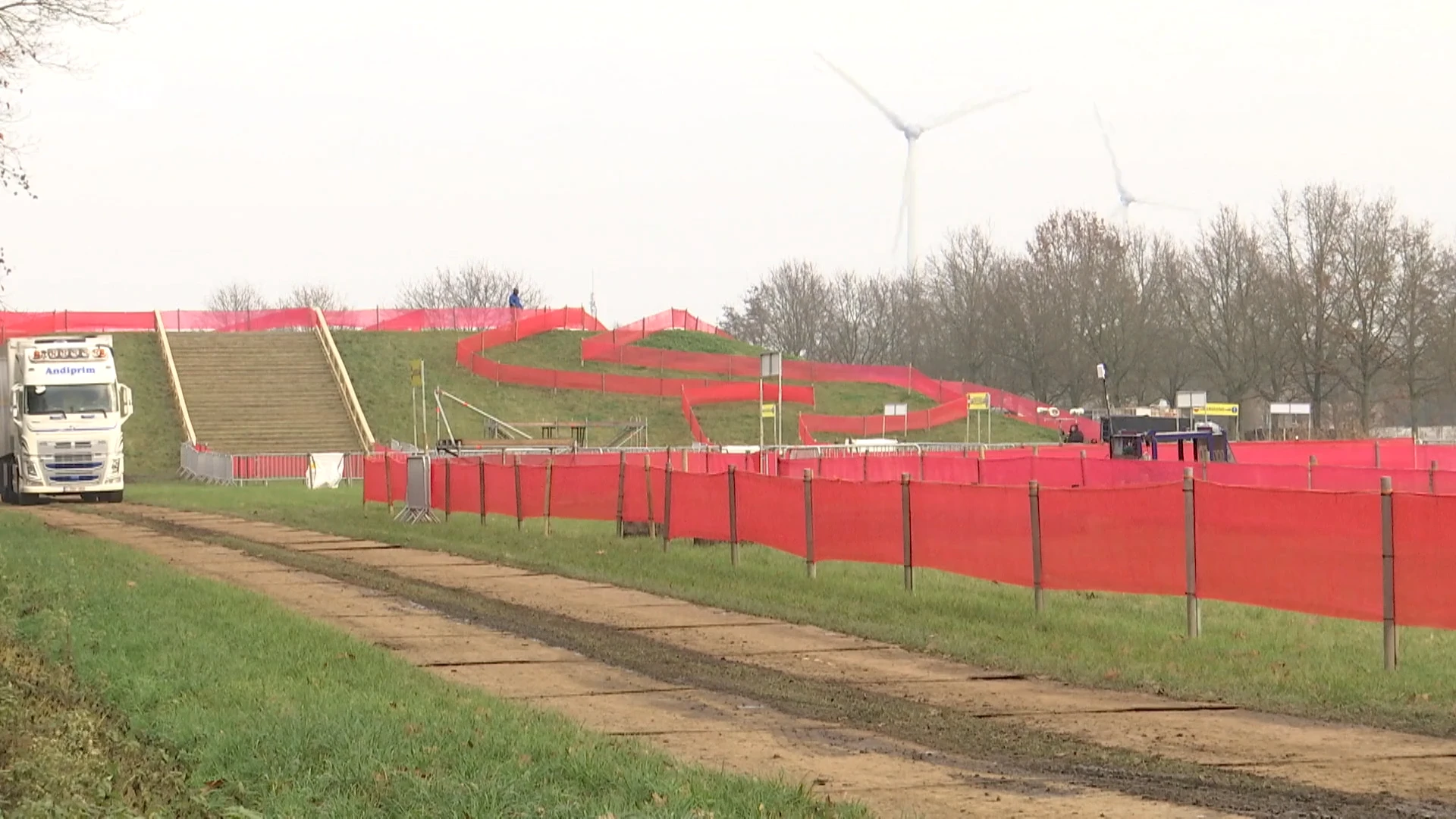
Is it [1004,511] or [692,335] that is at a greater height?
[692,335]

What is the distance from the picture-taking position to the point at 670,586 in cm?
2086

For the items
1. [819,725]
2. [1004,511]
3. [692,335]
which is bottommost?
[819,725]

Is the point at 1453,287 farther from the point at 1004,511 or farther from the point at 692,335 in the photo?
the point at 1004,511

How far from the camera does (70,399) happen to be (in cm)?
4503

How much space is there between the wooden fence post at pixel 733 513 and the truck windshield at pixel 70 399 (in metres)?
27.0

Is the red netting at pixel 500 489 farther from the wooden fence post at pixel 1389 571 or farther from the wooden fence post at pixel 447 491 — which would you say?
the wooden fence post at pixel 1389 571

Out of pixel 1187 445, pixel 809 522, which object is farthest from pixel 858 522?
pixel 1187 445

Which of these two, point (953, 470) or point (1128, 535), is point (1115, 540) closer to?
point (1128, 535)

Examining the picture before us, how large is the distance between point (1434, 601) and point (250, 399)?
63.9 metres

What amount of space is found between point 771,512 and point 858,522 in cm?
238

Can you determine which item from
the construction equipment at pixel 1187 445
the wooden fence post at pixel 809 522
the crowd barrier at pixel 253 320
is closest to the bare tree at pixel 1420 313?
the crowd barrier at pixel 253 320

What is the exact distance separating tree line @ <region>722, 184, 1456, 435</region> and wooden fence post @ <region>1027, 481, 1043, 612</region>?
6116 cm

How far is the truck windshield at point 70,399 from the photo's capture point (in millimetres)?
44656

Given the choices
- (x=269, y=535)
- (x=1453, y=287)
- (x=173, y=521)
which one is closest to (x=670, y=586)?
(x=269, y=535)
